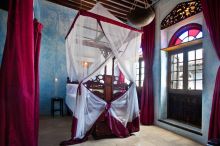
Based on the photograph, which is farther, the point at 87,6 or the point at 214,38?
the point at 87,6

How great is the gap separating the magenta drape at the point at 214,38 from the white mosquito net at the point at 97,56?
148 cm

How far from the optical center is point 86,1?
4812 mm

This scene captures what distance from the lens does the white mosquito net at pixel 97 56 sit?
9.90 ft

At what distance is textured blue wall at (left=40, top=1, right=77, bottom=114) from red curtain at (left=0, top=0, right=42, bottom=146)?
11.9ft

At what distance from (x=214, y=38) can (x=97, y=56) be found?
2324 millimetres

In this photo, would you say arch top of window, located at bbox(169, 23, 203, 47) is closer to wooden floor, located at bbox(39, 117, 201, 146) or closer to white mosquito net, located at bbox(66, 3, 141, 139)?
white mosquito net, located at bbox(66, 3, 141, 139)

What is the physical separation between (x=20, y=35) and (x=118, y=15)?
450 cm

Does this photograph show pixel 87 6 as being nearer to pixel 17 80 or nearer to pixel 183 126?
pixel 17 80

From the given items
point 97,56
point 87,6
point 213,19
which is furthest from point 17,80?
point 87,6

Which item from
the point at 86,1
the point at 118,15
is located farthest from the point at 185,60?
the point at 86,1

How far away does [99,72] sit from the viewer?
340 cm

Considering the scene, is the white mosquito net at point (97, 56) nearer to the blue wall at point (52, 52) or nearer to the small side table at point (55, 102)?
the small side table at point (55, 102)

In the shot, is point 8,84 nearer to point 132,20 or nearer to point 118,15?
point 132,20

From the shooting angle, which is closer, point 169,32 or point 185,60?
point 185,60
